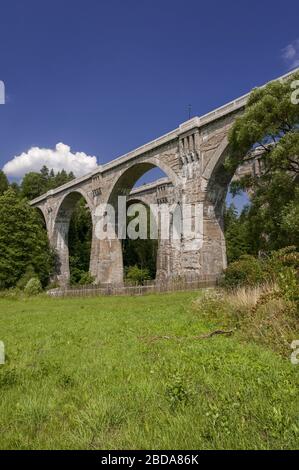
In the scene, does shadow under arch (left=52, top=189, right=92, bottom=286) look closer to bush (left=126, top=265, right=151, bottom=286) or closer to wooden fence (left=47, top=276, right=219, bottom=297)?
bush (left=126, top=265, right=151, bottom=286)

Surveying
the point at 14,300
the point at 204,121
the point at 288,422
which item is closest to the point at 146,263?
the point at 14,300

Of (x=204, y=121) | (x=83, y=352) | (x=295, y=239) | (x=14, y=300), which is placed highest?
(x=204, y=121)

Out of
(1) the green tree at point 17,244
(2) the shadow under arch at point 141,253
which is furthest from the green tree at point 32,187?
(1) the green tree at point 17,244

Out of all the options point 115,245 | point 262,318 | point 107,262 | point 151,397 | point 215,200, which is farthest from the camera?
point 115,245

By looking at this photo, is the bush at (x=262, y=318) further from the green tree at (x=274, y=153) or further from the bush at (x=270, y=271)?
the green tree at (x=274, y=153)

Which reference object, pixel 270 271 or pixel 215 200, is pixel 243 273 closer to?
pixel 270 271

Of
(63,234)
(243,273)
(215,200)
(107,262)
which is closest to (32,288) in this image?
(107,262)

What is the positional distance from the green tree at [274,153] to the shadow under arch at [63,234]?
27353mm

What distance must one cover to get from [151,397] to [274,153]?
10.6m

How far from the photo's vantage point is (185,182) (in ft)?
Result: 72.4

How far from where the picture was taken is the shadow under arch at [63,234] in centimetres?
3900
